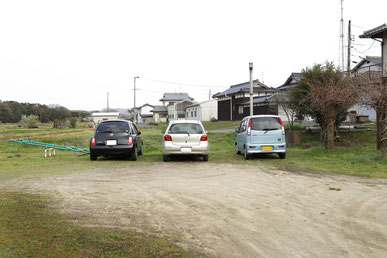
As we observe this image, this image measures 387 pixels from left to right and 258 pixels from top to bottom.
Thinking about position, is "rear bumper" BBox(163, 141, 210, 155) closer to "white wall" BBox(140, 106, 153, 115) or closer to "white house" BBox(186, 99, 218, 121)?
"white house" BBox(186, 99, 218, 121)

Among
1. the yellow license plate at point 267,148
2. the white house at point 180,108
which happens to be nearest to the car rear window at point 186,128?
the yellow license plate at point 267,148

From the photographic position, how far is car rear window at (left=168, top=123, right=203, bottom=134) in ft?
35.7

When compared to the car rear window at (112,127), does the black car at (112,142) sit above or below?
below

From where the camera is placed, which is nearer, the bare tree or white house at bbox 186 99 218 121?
the bare tree

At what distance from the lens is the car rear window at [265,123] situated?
443 inches

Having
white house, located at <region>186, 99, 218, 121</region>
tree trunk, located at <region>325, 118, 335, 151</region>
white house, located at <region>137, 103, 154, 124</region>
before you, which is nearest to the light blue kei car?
tree trunk, located at <region>325, 118, 335, 151</region>

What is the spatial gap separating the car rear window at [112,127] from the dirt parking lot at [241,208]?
123 inches

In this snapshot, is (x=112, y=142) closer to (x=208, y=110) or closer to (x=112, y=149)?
(x=112, y=149)

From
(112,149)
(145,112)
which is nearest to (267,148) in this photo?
(112,149)

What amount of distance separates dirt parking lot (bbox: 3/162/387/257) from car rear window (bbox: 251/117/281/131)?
3.29 metres

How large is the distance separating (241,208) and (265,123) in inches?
270

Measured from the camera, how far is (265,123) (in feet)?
37.1

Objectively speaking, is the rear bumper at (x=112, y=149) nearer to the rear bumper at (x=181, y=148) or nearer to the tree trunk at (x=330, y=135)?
the rear bumper at (x=181, y=148)

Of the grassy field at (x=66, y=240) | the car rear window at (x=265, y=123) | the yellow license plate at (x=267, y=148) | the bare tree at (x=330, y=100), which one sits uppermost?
the bare tree at (x=330, y=100)
